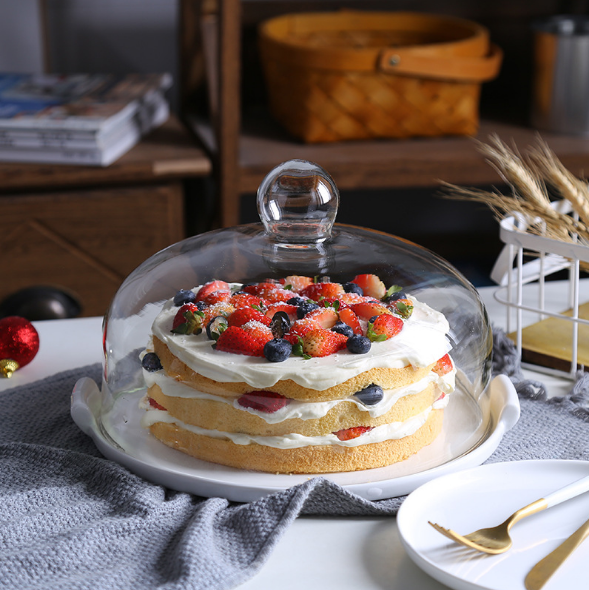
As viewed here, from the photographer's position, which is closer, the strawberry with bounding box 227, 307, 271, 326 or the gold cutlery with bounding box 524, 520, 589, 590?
the gold cutlery with bounding box 524, 520, 589, 590

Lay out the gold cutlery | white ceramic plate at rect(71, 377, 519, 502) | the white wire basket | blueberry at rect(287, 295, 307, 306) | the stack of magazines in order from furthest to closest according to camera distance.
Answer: the stack of magazines < the white wire basket < blueberry at rect(287, 295, 307, 306) < white ceramic plate at rect(71, 377, 519, 502) < the gold cutlery

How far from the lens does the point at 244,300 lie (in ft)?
3.06

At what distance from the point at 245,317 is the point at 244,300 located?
0.19 ft

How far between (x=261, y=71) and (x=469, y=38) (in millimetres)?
664

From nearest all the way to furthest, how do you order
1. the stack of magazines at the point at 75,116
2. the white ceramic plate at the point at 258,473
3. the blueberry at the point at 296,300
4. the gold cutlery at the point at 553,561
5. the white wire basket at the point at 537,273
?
the gold cutlery at the point at 553,561, the white ceramic plate at the point at 258,473, the blueberry at the point at 296,300, the white wire basket at the point at 537,273, the stack of magazines at the point at 75,116

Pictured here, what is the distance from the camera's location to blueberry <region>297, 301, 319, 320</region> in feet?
2.95

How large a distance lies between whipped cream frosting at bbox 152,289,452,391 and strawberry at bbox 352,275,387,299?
0.19 ft

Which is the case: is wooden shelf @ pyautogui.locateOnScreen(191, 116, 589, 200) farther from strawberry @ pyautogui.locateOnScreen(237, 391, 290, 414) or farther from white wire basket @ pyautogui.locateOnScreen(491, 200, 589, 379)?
strawberry @ pyautogui.locateOnScreen(237, 391, 290, 414)

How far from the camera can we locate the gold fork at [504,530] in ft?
2.27

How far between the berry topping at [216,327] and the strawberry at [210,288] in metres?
0.08

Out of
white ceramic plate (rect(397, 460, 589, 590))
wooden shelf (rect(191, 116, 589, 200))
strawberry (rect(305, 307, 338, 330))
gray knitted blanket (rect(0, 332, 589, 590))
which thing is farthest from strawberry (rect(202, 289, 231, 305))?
wooden shelf (rect(191, 116, 589, 200))

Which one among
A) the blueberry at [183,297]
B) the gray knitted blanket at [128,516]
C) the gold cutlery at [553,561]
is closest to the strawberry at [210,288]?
the blueberry at [183,297]

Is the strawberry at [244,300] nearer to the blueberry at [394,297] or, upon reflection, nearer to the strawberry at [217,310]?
the strawberry at [217,310]

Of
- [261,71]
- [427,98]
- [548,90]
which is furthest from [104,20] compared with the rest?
Result: [548,90]
